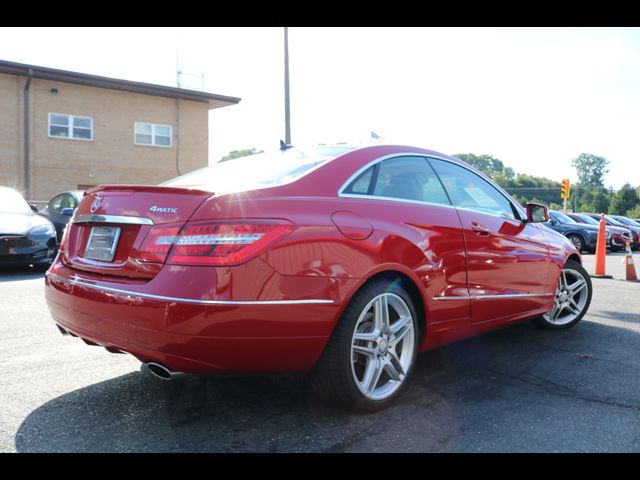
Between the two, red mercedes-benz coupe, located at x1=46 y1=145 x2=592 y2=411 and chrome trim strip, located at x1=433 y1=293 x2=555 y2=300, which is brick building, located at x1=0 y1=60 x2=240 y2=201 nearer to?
red mercedes-benz coupe, located at x1=46 y1=145 x2=592 y2=411

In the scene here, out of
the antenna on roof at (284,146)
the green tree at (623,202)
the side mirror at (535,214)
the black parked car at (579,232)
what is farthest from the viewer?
the green tree at (623,202)

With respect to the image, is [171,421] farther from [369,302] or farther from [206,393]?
[369,302]

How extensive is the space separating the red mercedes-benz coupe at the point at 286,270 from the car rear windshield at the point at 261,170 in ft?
0.07

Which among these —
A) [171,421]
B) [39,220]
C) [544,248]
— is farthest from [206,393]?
[39,220]

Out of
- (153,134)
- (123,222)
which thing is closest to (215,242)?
(123,222)

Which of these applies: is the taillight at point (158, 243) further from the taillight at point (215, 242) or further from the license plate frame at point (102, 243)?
the license plate frame at point (102, 243)

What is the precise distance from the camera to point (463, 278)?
362cm

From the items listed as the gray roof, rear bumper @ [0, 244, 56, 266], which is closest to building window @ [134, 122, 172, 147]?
the gray roof

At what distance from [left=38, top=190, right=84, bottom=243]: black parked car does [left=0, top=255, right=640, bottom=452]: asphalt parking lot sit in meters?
7.33

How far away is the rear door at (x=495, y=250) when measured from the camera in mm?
3789

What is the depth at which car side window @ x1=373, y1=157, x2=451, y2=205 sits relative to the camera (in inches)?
132

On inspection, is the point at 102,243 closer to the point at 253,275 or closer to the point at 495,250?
the point at 253,275

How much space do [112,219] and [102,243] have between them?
5.9 inches

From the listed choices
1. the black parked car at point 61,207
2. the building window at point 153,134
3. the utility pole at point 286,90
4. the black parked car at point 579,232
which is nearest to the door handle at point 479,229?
the black parked car at point 61,207
